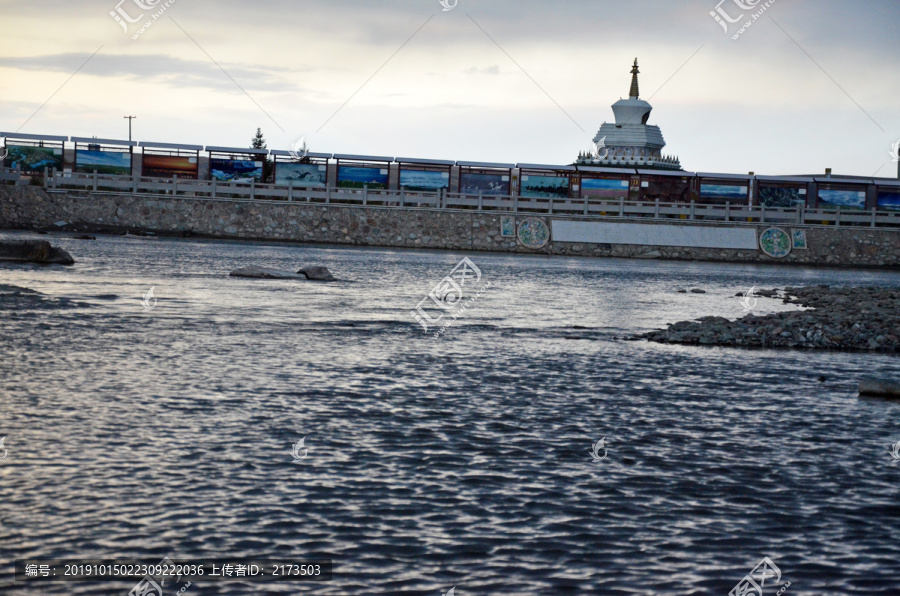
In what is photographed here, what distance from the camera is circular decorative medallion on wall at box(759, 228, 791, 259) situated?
204 ft

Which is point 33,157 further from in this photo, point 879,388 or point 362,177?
point 879,388

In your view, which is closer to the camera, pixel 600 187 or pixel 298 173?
pixel 298 173

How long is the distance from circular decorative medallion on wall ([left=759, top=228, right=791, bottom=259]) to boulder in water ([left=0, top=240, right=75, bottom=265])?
143 feet

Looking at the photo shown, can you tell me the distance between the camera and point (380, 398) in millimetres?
12055

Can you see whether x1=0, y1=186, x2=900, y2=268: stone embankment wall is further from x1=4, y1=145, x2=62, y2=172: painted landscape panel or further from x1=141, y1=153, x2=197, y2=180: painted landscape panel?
x1=141, y1=153, x2=197, y2=180: painted landscape panel

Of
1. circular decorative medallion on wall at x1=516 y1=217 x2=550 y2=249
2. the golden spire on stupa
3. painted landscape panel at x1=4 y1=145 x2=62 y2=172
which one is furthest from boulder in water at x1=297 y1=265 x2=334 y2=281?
the golden spire on stupa

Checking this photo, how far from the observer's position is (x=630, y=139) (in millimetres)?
127250

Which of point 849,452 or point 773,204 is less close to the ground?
point 773,204

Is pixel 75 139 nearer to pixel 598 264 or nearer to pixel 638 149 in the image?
pixel 598 264

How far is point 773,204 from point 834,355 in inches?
1975

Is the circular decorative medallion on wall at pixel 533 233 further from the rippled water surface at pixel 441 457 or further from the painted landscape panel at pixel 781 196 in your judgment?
the rippled water surface at pixel 441 457

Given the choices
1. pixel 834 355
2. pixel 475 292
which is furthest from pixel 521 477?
pixel 475 292

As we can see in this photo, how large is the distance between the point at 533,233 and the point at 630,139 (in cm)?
7069

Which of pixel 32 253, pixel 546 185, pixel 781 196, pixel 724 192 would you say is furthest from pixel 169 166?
pixel 781 196
